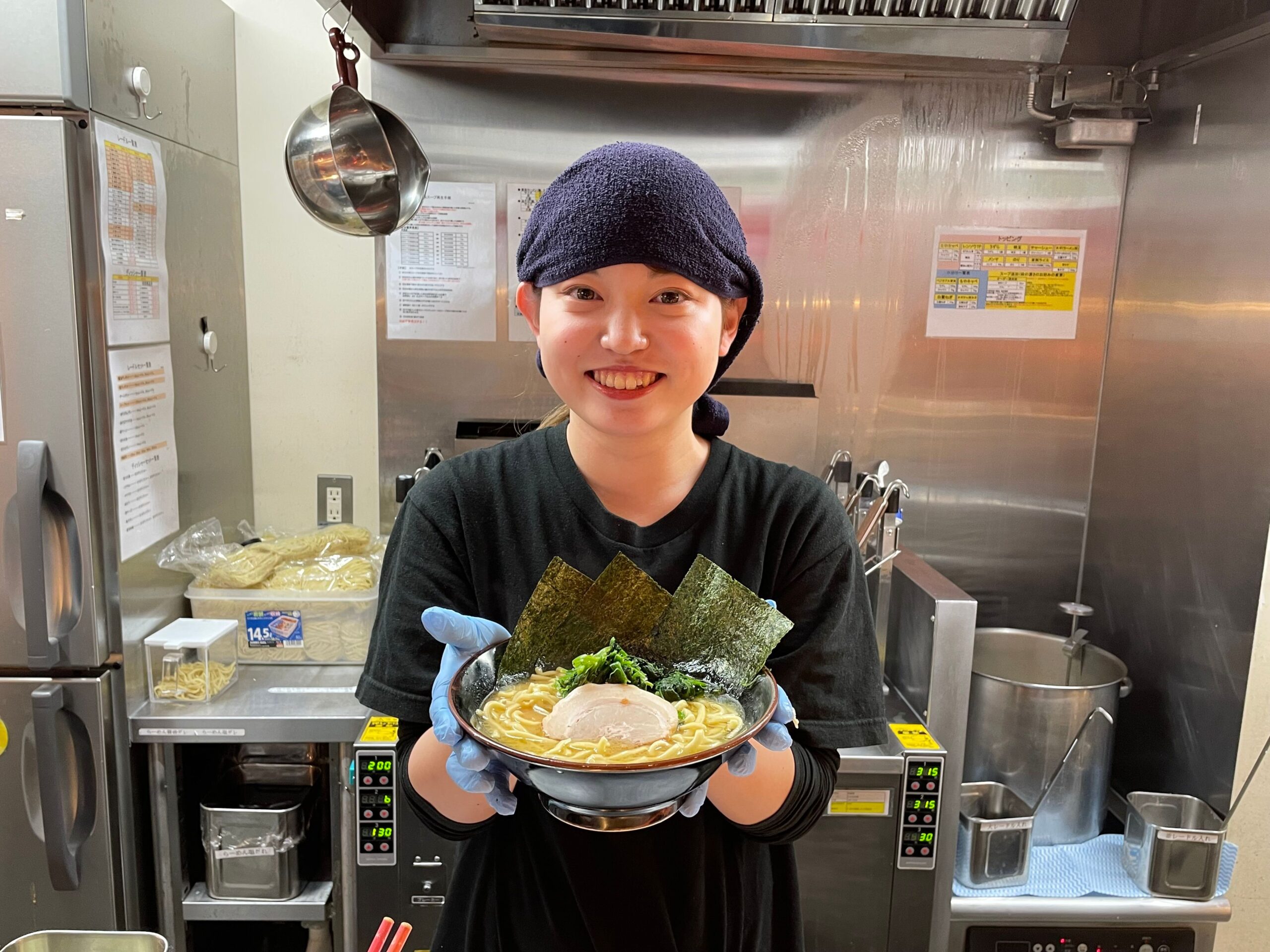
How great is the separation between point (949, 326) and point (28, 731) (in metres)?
2.53

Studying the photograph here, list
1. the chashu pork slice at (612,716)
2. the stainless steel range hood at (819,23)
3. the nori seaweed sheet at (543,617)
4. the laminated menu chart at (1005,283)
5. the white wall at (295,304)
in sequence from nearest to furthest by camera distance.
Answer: the chashu pork slice at (612,716)
the nori seaweed sheet at (543,617)
the stainless steel range hood at (819,23)
the white wall at (295,304)
the laminated menu chart at (1005,283)

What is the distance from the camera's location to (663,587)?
1155 millimetres

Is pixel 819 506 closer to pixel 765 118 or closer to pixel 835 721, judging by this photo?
pixel 835 721

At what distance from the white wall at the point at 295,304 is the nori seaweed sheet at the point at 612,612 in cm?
179

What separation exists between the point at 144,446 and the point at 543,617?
1.49 m

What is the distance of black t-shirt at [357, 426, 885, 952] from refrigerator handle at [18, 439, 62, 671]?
1090 mm

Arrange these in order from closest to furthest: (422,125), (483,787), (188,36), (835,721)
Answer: (483,787) → (835,721) → (188,36) → (422,125)

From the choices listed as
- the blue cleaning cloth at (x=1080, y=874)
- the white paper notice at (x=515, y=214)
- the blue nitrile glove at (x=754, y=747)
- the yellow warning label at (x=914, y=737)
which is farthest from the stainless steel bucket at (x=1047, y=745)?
the white paper notice at (x=515, y=214)

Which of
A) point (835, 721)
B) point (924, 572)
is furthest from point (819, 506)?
point (924, 572)

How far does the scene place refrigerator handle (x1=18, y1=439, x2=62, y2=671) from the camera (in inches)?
73.6

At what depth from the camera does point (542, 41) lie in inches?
91.9

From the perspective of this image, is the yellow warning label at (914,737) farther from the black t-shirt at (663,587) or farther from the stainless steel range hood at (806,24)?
the stainless steel range hood at (806,24)

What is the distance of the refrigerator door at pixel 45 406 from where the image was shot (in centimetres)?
182

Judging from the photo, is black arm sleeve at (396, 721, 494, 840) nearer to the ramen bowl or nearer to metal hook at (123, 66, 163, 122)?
the ramen bowl
